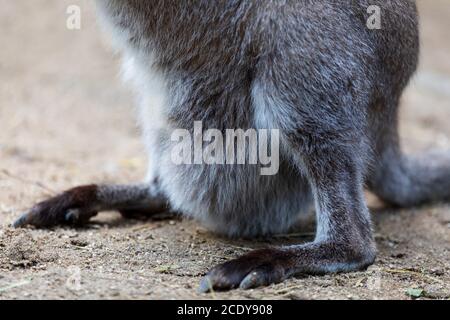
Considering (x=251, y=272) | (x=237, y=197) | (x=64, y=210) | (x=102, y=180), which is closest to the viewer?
(x=251, y=272)

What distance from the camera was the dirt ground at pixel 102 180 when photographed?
11.0 feet

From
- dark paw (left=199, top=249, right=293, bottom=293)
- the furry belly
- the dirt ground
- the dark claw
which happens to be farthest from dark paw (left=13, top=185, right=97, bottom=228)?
dark paw (left=199, top=249, right=293, bottom=293)

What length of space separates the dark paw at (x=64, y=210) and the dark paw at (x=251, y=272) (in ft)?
4.43

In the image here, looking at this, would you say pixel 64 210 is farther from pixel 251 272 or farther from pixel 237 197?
pixel 251 272

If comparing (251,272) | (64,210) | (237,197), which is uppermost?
(237,197)

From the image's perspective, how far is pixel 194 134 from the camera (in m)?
4.01

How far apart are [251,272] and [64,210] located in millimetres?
1484

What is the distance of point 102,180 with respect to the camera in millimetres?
5398

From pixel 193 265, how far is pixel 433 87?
5.06 metres

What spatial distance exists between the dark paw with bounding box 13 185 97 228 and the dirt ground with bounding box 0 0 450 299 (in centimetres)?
11

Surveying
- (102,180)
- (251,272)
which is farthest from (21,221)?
(251,272)

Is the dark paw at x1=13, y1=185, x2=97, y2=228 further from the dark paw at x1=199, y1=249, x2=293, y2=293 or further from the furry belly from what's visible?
the dark paw at x1=199, y1=249, x2=293, y2=293

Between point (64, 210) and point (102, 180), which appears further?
point (102, 180)
